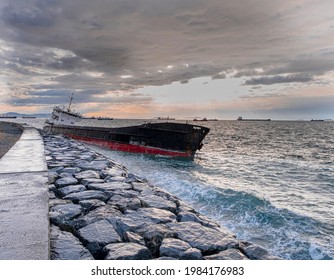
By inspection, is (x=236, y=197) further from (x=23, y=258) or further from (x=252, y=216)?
(x=23, y=258)

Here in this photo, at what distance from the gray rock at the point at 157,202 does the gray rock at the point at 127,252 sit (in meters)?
1.51

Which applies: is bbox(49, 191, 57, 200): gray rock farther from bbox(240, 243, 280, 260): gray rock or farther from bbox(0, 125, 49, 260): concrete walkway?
bbox(240, 243, 280, 260): gray rock

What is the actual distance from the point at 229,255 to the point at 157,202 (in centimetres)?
191

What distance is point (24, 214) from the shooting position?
3385 mm

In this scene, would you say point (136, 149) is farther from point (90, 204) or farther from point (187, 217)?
point (187, 217)

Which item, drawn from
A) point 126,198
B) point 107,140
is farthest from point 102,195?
point 107,140

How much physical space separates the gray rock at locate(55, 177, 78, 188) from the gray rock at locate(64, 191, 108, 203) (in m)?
0.72

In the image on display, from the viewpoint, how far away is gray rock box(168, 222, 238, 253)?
3.19 meters

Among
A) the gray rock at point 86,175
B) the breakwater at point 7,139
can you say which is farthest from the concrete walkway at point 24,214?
the breakwater at point 7,139

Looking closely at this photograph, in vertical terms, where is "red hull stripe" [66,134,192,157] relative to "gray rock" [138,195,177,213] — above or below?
below

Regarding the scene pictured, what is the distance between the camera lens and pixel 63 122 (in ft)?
133

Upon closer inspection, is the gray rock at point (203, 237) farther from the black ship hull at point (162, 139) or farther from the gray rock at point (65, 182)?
the black ship hull at point (162, 139)

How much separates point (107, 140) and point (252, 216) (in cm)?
1952

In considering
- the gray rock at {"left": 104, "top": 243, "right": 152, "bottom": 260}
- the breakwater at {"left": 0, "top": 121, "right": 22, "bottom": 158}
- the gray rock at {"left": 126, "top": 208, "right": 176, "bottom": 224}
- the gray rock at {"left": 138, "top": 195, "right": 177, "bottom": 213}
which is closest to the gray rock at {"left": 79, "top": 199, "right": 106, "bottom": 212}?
the gray rock at {"left": 126, "top": 208, "right": 176, "bottom": 224}
